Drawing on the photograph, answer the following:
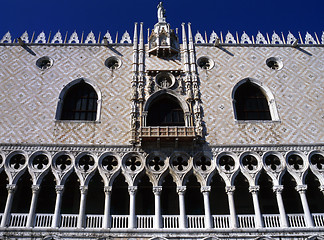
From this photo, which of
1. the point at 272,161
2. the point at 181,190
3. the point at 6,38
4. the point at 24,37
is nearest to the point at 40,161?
the point at 181,190

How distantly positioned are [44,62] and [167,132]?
642cm

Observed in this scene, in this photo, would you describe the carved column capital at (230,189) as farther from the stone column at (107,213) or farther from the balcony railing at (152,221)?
the stone column at (107,213)

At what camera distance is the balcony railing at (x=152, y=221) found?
10453mm

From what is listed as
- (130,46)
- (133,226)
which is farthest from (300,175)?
(130,46)

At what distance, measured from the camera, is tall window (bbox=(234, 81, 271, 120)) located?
12922mm

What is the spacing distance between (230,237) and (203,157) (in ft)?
9.18

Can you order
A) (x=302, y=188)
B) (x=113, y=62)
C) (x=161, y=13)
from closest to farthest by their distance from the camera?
(x=302, y=188)
(x=113, y=62)
(x=161, y=13)

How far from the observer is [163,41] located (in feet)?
46.1

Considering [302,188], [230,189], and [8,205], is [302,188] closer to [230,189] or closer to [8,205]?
[230,189]

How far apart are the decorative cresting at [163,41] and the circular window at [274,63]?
13.2 feet

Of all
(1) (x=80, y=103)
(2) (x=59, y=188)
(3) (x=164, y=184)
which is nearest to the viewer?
(2) (x=59, y=188)

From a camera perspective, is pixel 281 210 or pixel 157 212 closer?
pixel 157 212

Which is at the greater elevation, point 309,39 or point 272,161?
point 309,39

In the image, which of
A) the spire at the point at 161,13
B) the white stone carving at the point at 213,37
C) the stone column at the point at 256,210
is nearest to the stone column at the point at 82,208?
the stone column at the point at 256,210
